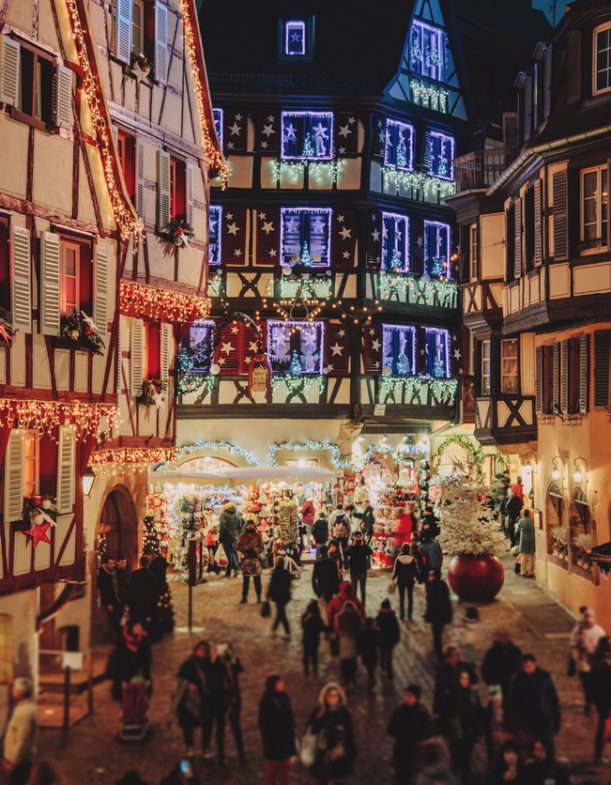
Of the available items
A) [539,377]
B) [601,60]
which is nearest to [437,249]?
[539,377]

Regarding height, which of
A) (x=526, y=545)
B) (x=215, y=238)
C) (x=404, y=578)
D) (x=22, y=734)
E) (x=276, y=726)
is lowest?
(x=22, y=734)

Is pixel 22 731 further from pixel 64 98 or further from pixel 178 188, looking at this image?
pixel 178 188

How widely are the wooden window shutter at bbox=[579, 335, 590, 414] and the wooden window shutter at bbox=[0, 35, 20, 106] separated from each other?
12.9 metres

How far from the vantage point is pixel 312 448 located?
36812 mm

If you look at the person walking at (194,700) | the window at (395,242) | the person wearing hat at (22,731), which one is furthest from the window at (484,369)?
the person wearing hat at (22,731)

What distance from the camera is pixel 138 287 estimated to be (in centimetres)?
2384

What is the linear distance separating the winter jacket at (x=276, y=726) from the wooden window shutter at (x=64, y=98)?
33.3 ft

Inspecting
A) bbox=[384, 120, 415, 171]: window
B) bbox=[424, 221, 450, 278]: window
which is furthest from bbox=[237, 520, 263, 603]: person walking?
bbox=[384, 120, 415, 171]: window

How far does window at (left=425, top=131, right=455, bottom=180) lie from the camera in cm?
3955

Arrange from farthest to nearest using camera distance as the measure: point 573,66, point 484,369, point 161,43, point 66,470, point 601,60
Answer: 1. point 484,369
2. point 161,43
3. point 573,66
4. point 601,60
5. point 66,470

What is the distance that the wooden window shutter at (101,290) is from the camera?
19734mm

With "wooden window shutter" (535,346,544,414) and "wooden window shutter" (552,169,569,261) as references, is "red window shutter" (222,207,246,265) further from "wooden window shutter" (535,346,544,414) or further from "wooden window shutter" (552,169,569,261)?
"wooden window shutter" (552,169,569,261)

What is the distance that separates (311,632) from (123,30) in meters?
12.8

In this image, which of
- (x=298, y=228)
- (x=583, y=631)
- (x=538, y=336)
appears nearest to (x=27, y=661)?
(x=583, y=631)
